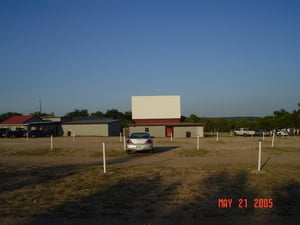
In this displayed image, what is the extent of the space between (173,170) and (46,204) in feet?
18.0

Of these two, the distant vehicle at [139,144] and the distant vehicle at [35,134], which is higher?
A: the distant vehicle at [139,144]

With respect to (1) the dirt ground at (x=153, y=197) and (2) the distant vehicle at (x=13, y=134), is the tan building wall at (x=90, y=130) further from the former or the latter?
(1) the dirt ground at (x=153, y=197)

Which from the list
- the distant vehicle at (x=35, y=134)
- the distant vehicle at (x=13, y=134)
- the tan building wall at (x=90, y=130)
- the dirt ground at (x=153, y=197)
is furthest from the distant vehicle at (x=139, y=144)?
the distant vehicle at (x=13, y=134)

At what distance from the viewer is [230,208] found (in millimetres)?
6195

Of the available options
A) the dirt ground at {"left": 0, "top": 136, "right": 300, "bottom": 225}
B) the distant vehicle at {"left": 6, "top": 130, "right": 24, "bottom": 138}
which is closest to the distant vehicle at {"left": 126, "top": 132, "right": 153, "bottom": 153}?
the dirt ground at {"left": 0, "top": 136, "right": 300, "bottom": 225}

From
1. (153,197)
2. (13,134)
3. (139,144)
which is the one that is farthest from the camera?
(13,134)

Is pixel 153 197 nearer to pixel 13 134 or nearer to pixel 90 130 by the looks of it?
pixel 13 134

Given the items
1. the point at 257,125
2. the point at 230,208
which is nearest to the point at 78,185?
the point at 230,208

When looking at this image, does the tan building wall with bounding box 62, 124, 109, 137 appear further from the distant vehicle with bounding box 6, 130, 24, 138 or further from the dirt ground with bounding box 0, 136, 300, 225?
the dirt ground with bounding box 0, 136, 300, 225

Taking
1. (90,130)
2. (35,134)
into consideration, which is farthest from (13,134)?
(90,130)
